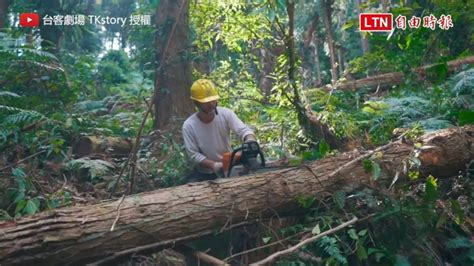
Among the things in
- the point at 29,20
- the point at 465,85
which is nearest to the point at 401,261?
the point at 465,85

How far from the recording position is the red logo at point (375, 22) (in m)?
7.13

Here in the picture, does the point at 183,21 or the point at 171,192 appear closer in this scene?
the point at 171,192

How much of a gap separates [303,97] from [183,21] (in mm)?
2295

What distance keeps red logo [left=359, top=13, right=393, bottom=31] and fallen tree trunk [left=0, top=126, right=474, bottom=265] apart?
232 cm

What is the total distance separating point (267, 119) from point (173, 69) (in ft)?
6.79

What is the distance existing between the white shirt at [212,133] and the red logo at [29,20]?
6.00m

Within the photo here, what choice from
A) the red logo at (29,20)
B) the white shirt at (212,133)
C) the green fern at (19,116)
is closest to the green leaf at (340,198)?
the white shirt at (212,133)

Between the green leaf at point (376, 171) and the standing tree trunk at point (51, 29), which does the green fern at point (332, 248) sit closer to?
the green leaf at point (376, 171)

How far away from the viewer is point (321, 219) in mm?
4480

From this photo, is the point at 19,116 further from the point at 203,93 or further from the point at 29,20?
the point at 29,20

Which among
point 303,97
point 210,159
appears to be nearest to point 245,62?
point 303,97

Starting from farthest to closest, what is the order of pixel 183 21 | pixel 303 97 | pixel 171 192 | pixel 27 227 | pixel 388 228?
pixel 183 21 → pixel 303 97 → pixel 388 228 → pixel 171 192 → pixel 27 227

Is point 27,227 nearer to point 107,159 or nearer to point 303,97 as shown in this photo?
point 107,159

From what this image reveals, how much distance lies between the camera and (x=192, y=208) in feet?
13.7
